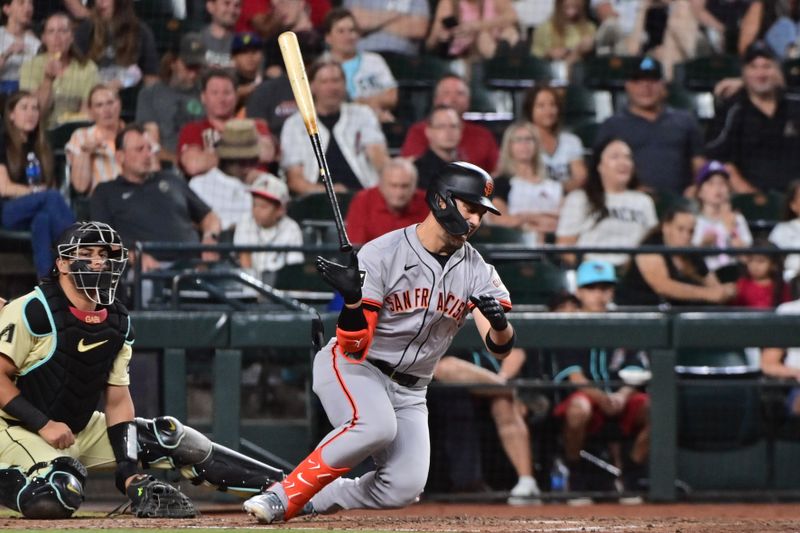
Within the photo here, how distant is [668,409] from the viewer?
749 cm

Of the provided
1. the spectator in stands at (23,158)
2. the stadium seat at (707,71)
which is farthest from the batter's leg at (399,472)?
the stadium seat at (707,71)

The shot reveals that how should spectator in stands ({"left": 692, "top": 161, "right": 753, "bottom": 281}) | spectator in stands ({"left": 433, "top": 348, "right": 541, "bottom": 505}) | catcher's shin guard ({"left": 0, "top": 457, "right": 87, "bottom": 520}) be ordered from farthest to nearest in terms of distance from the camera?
spectator in stands ({"left": 692, "top": 161, "right": 753, "bottom": 281})
spectator in stands ({"left": 433, "top": 348, "right": 541, "bottom": 505})
catcher's shin guard ({"left": 0, "top": 457, "right": 87, "bottom": 520})

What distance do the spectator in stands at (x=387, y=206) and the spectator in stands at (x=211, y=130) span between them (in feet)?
3.26

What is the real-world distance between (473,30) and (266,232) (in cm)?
300

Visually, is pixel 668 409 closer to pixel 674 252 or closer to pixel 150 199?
pixel 674 252

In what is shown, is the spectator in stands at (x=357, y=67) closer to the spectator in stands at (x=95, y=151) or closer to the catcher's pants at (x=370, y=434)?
the spectator in stands at (x=95, y=151)

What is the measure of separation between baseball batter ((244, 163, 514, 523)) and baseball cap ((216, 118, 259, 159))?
3344mm

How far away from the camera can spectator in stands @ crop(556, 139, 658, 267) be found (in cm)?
822

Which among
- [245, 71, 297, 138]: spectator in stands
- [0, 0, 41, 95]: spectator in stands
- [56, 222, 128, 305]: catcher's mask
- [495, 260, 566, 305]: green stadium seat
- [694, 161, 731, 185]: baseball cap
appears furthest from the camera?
[245, 71, 297, 138]: spectator in stands

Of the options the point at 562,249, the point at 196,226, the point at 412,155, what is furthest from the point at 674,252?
the point at 196,226

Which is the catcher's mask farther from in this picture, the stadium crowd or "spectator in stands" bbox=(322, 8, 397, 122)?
"spectator in stands" bbox=(322, 8, 397, 122)

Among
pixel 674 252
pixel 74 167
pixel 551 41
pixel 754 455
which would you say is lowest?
pixel 754 455

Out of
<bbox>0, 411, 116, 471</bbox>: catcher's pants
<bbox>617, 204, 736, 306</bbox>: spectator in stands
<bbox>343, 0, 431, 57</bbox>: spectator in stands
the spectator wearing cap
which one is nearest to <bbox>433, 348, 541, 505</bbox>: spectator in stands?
<bbox>617, 204, 736, 306</bbox>: spectator in stands

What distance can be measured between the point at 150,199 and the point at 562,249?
7.64 ft
